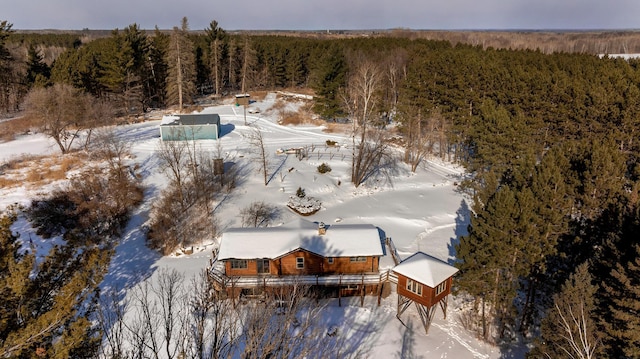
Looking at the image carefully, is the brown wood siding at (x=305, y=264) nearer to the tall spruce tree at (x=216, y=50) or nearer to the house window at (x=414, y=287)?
the house window at (x=414, y=287)

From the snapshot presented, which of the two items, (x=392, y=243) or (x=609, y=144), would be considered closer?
(x=609, y=144)

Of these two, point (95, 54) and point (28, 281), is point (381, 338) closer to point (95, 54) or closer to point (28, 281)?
point (28, 281)

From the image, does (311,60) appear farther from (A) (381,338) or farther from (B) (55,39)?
(B) (55,39)

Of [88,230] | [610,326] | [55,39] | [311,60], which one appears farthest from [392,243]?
[55,39]

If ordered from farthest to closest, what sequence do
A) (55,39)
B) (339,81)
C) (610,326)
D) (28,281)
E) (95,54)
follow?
(55,39) → (95,54) → (339,81) → (610,326) → (28,281)

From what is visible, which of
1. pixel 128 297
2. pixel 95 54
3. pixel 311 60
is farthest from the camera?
pixel 311 60

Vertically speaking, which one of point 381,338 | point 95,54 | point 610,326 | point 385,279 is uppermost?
point 95,54

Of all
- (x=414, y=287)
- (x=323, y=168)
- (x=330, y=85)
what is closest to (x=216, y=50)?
(x=330, y=85)

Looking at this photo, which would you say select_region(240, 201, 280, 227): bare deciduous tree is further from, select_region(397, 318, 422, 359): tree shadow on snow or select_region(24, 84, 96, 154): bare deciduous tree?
select_region(24, 84, 96, 154): bare deciduous tree

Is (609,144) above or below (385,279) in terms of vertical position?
above

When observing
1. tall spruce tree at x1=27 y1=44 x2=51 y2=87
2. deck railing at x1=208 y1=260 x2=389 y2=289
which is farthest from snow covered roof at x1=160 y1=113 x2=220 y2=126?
deck railing at x1=208 y1=260 x2=389 y2=289
